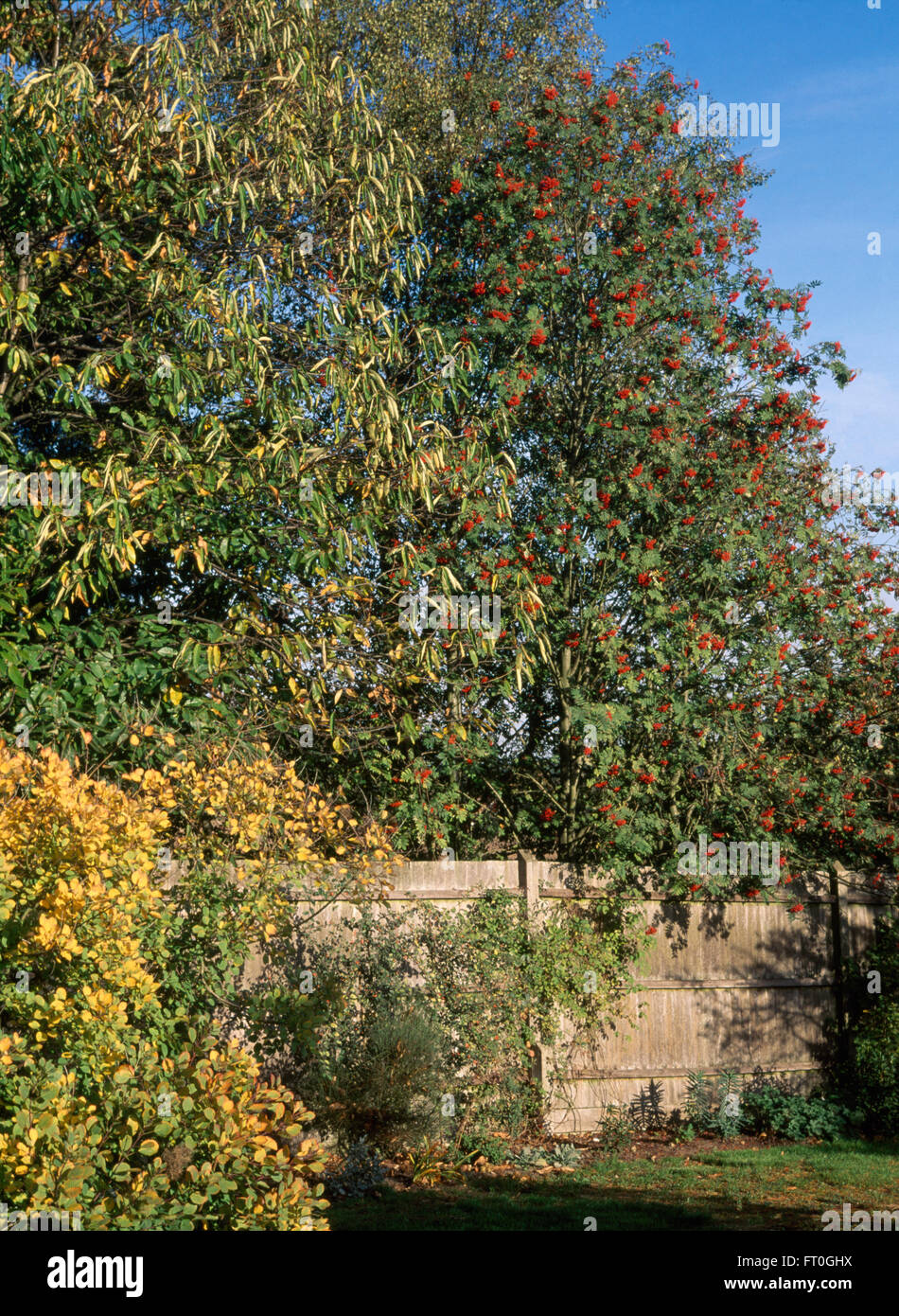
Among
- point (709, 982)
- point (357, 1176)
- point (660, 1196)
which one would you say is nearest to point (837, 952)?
point (709, 982)

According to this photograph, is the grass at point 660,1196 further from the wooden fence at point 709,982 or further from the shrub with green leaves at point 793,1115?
the wooden fence at point 709,982

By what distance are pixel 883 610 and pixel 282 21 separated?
728cm

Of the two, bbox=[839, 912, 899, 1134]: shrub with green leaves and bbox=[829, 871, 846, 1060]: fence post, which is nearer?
bbox=[839, 912, 899, 1134]: shrub with green leaves

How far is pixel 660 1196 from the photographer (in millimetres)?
6969

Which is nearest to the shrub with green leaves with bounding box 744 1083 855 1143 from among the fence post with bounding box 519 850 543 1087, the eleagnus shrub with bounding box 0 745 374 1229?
the fence post with bounding box 519 850 543 1087

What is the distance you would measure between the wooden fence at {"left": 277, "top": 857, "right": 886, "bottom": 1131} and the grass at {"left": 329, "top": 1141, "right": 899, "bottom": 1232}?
0.82 metres

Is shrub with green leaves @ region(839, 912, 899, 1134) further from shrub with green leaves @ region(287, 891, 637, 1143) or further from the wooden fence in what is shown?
shrub with green leaves @ region(287, 891, 637, 1143)

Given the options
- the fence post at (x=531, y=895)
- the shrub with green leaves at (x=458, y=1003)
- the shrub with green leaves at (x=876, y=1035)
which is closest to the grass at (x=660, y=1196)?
the shrub with green leaves at (x=458, y=1003)

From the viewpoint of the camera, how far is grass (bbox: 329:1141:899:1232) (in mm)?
6262

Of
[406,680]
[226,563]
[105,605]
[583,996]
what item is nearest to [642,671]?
[406,680]

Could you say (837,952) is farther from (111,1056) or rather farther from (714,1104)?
(111,1056)

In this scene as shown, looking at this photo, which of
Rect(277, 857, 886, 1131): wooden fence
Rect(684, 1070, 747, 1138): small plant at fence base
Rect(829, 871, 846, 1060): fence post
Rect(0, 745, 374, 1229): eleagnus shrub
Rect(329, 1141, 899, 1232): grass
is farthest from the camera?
Rect(829, 871, 846, 1060): fence post

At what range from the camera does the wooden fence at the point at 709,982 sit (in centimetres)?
868

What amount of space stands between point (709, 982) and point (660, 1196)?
2.81m
